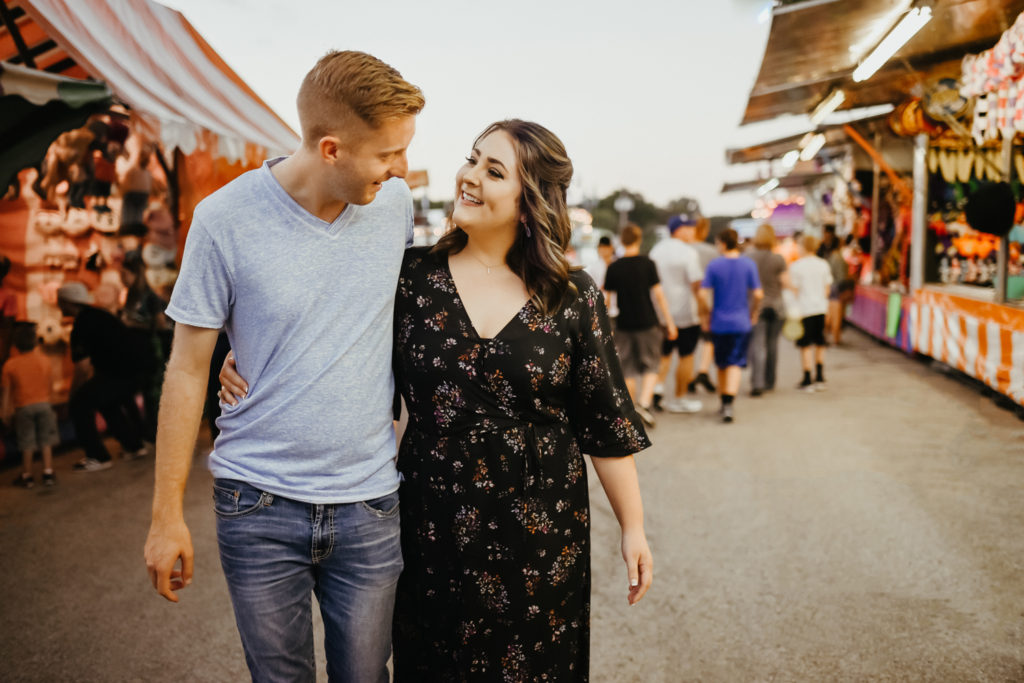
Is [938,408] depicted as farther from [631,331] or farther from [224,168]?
[224,168]

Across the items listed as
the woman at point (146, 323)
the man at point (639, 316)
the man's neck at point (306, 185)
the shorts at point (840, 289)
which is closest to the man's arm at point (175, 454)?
the man's neck at point (306, 185)

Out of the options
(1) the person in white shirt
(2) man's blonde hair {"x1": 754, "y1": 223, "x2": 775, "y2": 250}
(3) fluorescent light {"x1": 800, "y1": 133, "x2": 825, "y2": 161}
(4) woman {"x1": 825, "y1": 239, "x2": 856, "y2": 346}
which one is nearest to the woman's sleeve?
(2) man's blonde hair {"x1": 754, "y1": 223, "x2": 775, "y2": 250}

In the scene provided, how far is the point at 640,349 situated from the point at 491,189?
19.3 feet

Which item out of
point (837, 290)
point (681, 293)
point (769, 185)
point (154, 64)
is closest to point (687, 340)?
point (681, 293)

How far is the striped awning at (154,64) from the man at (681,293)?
4.11m

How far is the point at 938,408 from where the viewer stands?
793 centimetres

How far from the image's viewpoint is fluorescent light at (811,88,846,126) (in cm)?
995

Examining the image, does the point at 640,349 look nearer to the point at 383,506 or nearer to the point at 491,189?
the point at 491,189

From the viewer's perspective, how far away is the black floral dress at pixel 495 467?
76.5 inches

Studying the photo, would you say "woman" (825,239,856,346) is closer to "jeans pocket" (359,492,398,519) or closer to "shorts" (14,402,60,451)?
"shorts" (14,402,60,451)

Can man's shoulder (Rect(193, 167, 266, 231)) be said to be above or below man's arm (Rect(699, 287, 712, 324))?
above

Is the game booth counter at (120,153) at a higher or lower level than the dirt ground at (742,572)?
higher

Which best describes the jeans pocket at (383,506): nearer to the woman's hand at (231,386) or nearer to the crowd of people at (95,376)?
the woman's hand at (231,386)

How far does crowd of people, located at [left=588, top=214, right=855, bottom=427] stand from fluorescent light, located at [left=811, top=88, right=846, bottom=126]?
6.45 feet
